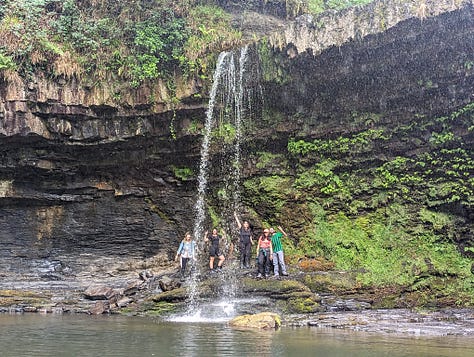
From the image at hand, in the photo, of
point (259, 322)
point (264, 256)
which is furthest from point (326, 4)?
point (259, 322)

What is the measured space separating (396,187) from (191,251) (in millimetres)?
6640

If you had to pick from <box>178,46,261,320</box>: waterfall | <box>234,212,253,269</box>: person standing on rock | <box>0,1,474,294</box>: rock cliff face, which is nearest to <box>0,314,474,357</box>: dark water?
<box>234,212,253,269</box>: person standing on rock

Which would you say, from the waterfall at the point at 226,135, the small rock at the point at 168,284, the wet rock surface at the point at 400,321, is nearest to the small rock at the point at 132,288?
the small rock at the point at 168,284

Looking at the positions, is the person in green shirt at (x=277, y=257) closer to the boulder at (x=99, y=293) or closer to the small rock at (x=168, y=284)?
the small rock at (x=168, y=284)

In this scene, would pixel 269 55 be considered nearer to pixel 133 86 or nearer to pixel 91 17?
pixel 133 86

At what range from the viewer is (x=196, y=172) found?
17172 mm

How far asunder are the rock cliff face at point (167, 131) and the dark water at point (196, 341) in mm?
6570

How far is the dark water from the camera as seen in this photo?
7.04 m

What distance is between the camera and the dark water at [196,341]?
7.04 metres

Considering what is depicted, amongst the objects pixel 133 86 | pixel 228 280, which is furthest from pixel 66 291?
pixel 133 86

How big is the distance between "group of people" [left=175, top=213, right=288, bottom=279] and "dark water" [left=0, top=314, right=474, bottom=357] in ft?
12.0

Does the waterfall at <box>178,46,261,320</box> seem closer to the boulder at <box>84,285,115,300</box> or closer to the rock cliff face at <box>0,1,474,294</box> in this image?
the rock cliff face at <box>0,1,474,294</box>

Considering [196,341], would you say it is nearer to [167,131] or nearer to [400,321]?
[400,321]

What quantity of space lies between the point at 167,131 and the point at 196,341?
9.29 m
